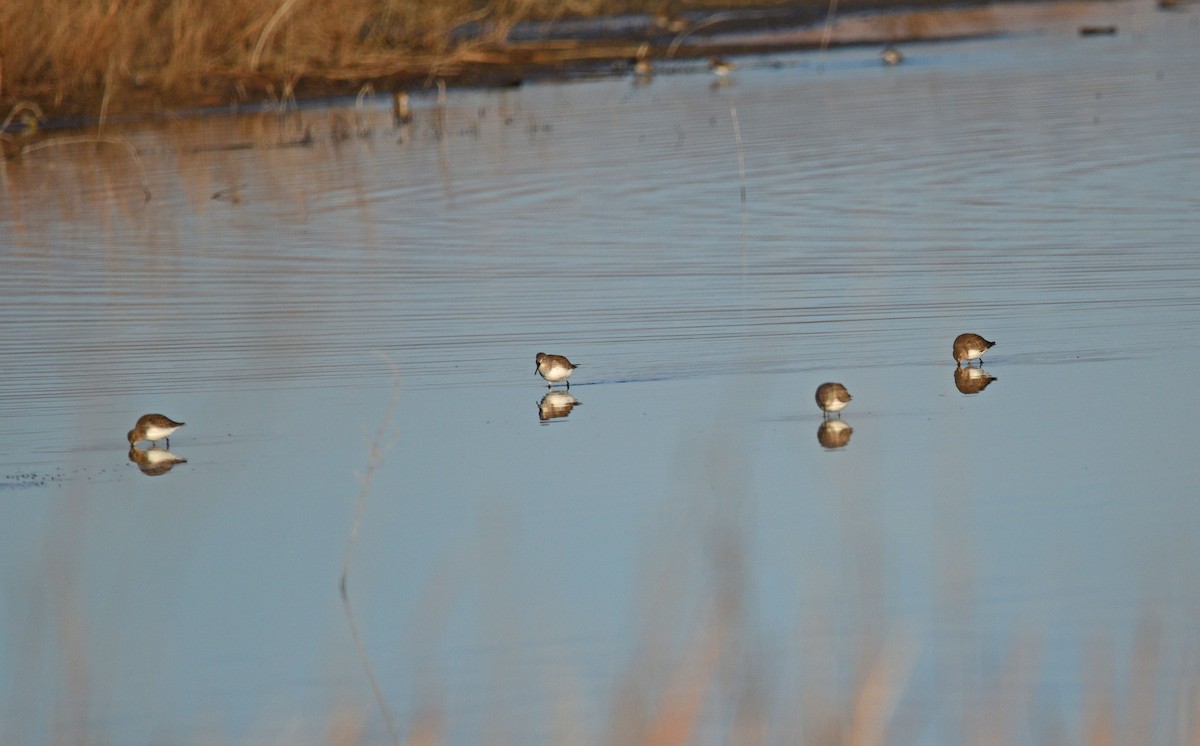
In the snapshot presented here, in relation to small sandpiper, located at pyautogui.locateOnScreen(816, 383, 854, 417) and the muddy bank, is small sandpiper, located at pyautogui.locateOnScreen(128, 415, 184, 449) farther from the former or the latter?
the muddy bank

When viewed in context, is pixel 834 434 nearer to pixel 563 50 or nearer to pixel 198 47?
pixel 198 47

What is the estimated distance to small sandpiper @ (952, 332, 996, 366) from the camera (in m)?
7.67

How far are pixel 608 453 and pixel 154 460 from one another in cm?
176

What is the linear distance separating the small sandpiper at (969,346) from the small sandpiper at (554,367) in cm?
162

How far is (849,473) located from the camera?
6.52 m

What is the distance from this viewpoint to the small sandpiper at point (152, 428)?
279 inches

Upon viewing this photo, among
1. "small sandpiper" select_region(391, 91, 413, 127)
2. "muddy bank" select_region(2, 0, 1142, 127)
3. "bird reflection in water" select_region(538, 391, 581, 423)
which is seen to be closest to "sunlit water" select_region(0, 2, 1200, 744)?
"bird reflection in water" select_region(538, 391, 581, 423)

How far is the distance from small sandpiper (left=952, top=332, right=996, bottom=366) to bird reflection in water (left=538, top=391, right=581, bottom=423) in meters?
1.60

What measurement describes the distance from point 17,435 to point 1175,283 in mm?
5571

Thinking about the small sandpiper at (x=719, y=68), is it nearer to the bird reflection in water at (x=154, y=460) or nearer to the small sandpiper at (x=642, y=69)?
the small sandpiper at (x=642, y=69)

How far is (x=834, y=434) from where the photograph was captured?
273 inches

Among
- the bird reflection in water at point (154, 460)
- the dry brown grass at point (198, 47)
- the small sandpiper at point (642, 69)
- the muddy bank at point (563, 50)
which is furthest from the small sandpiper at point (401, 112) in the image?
the bird reflection in water at point (154, 460)

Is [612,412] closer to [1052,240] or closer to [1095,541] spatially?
[1095,541]

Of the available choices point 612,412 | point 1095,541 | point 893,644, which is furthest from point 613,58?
point 893,644
